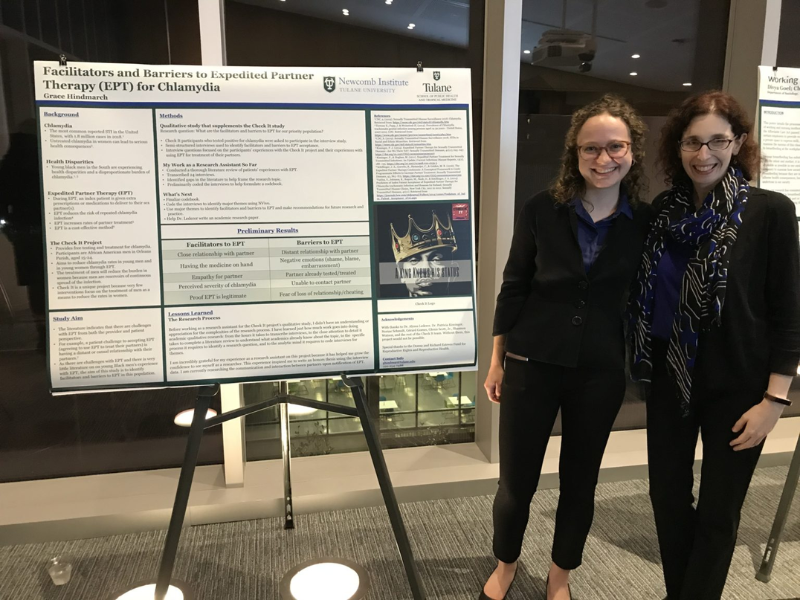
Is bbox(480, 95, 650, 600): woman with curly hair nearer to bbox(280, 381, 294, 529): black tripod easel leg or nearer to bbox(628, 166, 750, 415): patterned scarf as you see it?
bbox(628, 166, 750, 415): patterned scarf

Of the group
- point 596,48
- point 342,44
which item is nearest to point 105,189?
point 342,44

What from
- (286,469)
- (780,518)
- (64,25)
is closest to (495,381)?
(286,469)

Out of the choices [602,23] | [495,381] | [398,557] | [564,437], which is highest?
[602,23]

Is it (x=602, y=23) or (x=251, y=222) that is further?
(x=602, y=23)

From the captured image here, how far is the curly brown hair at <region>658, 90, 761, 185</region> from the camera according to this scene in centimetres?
131

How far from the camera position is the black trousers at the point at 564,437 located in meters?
1.45

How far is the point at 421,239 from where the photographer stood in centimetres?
153

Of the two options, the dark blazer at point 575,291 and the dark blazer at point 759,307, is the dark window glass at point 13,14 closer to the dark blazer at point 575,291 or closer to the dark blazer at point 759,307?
the dark blazer at point 575,291

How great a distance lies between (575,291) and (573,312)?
0.18 feet

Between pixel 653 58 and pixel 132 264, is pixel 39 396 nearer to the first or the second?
pixel 132 264

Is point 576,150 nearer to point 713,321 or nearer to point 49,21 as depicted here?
point 713,321

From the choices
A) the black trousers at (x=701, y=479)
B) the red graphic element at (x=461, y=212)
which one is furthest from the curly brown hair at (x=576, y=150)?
the black trousers at (x=701, y=479)

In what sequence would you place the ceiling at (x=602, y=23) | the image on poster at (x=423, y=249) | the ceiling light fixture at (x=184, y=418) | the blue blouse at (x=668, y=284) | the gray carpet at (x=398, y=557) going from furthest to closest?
the ceiling light fixture at (x=184, y=418) < the ceiling at (x=602, y=23) < the gray carpet at (x=398, y=557) < the image on poster at (x=423, y=249) < the blue blouse at (x=668, y=284)

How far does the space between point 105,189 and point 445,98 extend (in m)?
0.94
